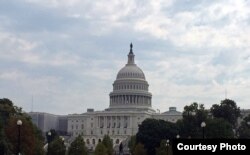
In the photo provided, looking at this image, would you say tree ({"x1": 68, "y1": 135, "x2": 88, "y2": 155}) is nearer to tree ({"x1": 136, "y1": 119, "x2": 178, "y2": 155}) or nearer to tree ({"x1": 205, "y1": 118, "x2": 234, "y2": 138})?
tree ({"x1": 205, "y1": 118, "x2": 234, "y2": 138})

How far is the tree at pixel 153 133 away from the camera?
120m

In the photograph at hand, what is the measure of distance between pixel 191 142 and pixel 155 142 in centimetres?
10928

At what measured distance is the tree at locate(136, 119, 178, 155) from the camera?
12019cm

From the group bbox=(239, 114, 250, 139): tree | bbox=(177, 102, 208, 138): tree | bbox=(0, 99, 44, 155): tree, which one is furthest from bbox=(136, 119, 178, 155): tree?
bbox=(0, 99, 44, 155): tree

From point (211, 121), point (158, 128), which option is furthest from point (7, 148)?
point (158, 128)

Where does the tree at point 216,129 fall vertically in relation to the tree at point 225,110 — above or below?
below

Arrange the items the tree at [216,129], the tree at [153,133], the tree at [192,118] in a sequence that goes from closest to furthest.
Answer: the tree at [216,129]
the tree at [192,118]
the tree at [153,133]

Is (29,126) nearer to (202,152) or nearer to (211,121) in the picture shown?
(211,121)

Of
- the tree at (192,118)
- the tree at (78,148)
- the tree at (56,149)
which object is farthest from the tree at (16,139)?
the tree at (192,118)

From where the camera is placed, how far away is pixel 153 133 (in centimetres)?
12450

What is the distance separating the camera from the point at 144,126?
129 metres

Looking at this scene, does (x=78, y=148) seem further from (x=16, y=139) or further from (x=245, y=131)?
(x=245, y=131)

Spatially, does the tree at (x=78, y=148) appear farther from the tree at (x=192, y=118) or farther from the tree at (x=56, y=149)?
the tree at (x=192, y=118)

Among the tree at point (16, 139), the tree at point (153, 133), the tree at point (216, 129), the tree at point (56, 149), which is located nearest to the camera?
the tree at point (16, 139)
